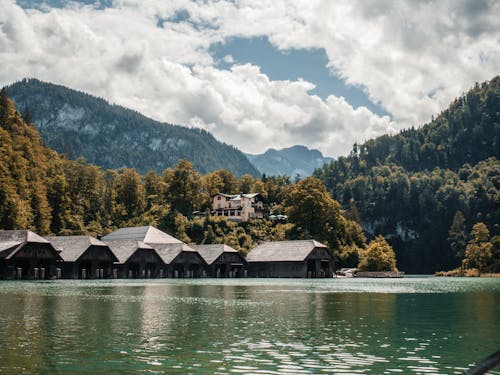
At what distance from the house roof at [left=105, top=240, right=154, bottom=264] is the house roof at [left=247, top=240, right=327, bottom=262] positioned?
21369mm

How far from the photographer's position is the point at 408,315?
30.0 m

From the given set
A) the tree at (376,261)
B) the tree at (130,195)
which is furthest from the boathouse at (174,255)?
the tree at (130,195)

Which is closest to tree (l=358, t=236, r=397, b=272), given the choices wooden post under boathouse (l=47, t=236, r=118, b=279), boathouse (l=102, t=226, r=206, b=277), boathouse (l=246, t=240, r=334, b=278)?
boathouse (l=246, t=240, r=334, b=278)

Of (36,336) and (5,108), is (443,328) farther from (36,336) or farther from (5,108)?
(5,108)

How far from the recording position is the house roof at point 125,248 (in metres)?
97.9

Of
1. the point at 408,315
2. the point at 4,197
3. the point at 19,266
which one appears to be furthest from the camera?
the point at 4,197

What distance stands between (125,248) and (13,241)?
2175cm

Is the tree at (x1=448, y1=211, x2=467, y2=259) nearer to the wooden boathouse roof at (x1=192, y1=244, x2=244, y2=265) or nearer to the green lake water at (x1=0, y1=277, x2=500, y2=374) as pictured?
→ the wooden boathouse roof at (x1=192, y1=244, x2=244, y2=265)

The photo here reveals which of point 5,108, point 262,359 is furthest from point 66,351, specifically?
point 5,108

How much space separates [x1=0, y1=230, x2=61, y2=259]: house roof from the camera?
80062 millimetres

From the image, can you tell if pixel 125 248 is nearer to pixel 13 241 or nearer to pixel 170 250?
pixel 170 250

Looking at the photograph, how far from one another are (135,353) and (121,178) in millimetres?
132702

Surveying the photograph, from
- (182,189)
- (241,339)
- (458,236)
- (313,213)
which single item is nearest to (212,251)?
(313,213)

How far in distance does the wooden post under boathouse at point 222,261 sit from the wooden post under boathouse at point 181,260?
1581 millimetres
